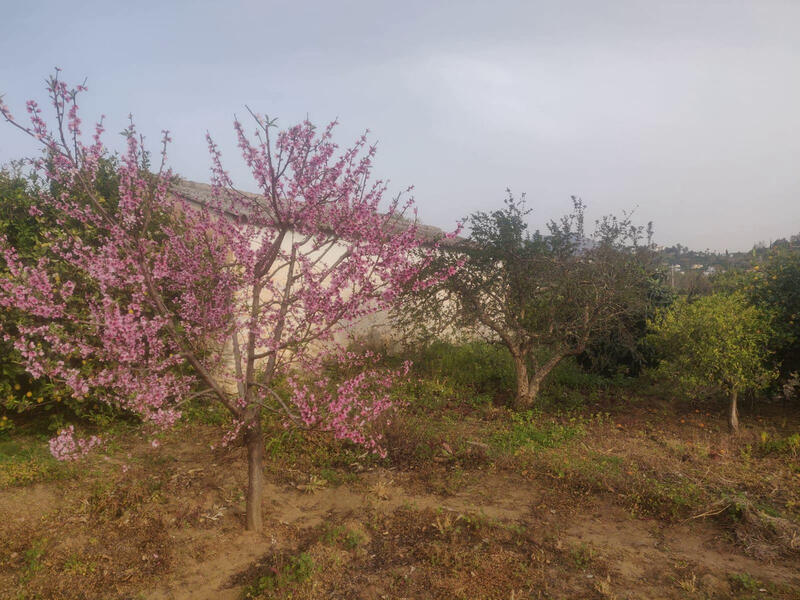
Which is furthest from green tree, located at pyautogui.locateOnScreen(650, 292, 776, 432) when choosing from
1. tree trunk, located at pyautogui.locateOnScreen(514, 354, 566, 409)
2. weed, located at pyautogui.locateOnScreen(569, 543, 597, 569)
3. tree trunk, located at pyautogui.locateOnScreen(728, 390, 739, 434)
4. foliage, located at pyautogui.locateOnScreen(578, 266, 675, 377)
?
weed, located at pyautogui.locateOnScreen(569, 543, 597, 569)

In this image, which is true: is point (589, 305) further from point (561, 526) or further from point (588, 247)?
point (561, 526)

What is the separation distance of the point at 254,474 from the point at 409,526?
1.78m

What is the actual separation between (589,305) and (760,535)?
4.71 metres

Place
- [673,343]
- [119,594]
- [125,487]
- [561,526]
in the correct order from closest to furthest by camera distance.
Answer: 1. [119,594]
2. [561,526]
3. [125,487]
4. [673,343]

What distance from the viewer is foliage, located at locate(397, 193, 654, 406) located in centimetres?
913

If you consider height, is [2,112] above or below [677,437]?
above

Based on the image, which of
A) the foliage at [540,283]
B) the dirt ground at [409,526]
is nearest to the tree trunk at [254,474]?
the dirt ground at [409,526]

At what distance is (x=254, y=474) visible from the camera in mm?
5215

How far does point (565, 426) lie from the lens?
8586 mm

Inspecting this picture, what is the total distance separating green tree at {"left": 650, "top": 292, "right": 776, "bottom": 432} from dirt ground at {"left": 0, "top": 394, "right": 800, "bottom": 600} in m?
1.34

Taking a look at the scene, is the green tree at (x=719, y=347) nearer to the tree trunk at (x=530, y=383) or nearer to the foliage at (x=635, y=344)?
the foliage at (x=635, y=344)

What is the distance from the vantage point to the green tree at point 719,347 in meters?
8.39

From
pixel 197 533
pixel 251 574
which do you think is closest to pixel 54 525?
pixel 197 533

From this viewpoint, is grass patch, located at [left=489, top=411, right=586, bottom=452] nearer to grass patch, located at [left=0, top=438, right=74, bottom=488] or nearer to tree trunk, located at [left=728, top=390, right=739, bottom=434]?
tree trunk, located at [left=728, top=390, right=739, bottom=434]
